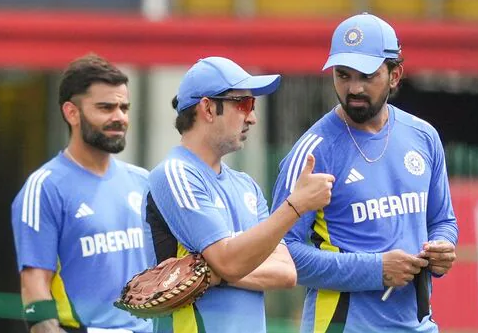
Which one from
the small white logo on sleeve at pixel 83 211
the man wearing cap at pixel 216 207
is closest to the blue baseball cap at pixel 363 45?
the man wearing cap at pixel 216 207

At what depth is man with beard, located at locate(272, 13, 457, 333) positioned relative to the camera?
5984mm

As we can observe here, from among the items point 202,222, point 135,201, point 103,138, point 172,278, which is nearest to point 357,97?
point 202,222

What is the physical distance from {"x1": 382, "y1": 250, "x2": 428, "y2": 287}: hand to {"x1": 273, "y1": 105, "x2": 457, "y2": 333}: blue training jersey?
33mm

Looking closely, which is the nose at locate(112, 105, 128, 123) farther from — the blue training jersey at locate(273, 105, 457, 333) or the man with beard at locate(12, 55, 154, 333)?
the blue training jersey at locate(273, 105, 457, 333)

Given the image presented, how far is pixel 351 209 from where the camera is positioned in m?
6.02

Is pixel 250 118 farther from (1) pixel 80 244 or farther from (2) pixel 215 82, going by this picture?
(1) pixel 80 244

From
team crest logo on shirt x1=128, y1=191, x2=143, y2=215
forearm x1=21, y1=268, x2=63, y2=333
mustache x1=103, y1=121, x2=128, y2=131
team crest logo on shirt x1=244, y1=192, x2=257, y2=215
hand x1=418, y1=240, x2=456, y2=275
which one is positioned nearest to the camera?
team crest logo on shirt x1=244, y1=192, x2=257, y2=215

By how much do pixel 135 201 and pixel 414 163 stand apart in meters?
1.48

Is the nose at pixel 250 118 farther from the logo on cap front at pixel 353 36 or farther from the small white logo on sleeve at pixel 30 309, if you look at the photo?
the small white logo on sleeve at pixel 30 309

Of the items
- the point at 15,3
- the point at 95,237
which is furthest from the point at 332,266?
the point at 15,3

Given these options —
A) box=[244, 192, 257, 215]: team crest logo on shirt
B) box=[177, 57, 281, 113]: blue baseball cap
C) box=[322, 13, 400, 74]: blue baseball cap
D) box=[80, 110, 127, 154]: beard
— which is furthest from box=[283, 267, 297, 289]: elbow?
box=[80, 110, 127, 154]: beard

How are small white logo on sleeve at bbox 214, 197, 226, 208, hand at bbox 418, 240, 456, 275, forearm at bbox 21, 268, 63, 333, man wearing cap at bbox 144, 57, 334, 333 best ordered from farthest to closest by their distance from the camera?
forearm at bbox 21, 268, 63, 333
hand at bbox 418, 240, 456, 275
small white logo on sleeve at bbox 214, 197, 226, 208
man wearing cap at bbox 144, 57, 334, 333

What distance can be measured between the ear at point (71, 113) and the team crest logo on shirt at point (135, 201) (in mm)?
470

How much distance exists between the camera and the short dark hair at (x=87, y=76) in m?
7.10
